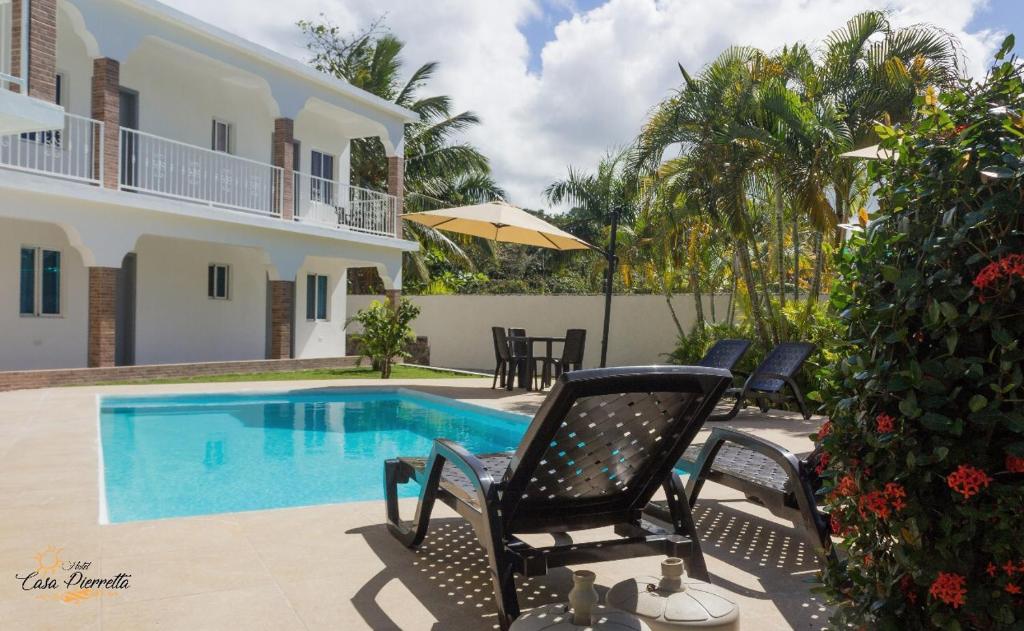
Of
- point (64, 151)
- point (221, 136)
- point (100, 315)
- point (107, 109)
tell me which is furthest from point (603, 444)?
point (221, 136)

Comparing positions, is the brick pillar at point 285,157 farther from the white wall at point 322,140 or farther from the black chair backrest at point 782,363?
the black chair backrest at point 782,363

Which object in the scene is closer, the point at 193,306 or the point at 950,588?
the point at 950,588

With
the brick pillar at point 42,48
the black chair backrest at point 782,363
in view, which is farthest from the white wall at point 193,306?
the black chair backrest at point 782,363

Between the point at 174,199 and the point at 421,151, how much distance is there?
13.1 m

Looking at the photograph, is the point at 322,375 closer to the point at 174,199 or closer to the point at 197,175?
the point at 174,199

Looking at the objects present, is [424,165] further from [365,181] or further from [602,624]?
[602,624]

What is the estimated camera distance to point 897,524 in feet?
5.74

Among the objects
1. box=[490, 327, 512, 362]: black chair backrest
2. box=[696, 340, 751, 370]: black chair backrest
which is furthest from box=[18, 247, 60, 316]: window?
box=[696, 340, 751, 370]: black chair backrest

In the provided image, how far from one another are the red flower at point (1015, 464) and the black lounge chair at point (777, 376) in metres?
7.40

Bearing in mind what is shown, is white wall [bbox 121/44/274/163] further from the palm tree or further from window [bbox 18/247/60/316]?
the palm tree

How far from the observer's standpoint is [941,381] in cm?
169

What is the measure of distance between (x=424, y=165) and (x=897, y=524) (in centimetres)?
2541

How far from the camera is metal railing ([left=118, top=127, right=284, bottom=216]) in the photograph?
45.0ft

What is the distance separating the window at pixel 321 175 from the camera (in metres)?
18.5
